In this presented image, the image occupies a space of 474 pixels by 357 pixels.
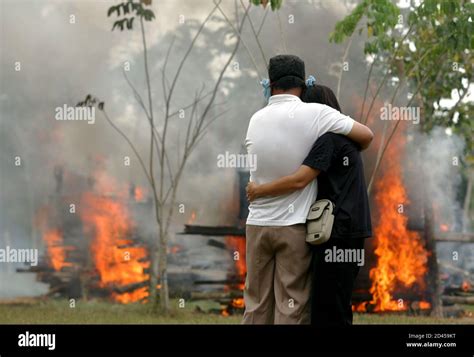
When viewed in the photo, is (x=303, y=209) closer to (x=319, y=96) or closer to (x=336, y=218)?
(x=336, y=218)

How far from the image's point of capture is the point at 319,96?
373 centimetres

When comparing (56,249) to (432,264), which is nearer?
(56,249)

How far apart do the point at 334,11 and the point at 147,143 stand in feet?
6.95

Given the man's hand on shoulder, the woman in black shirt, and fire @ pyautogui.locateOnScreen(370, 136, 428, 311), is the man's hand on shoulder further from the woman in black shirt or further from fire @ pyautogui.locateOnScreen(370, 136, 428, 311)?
fire @ pyautogui.locateOnScreen(370, 136, 428, 311)

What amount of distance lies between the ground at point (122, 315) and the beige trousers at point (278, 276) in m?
3.81

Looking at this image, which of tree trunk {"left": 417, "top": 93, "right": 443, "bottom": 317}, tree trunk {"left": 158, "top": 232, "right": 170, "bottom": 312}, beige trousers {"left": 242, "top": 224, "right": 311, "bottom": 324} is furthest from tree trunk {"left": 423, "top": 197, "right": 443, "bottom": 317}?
beige trousers {"left": 242, "top": 224, "right": 311, "bottom": 324}

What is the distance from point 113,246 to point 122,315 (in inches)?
25.0

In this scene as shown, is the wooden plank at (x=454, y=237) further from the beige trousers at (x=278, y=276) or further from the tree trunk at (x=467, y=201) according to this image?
the beige trousers at (x=278, y=276)

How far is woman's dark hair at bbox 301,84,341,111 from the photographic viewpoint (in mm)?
3727

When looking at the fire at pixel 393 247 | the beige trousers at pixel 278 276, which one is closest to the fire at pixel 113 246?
the fire at pixel 393 247

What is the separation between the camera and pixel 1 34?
7707mm

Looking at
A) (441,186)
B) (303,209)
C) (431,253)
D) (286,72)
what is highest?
(286,72)

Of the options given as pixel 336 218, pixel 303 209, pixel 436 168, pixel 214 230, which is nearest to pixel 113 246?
pixel 214 230
